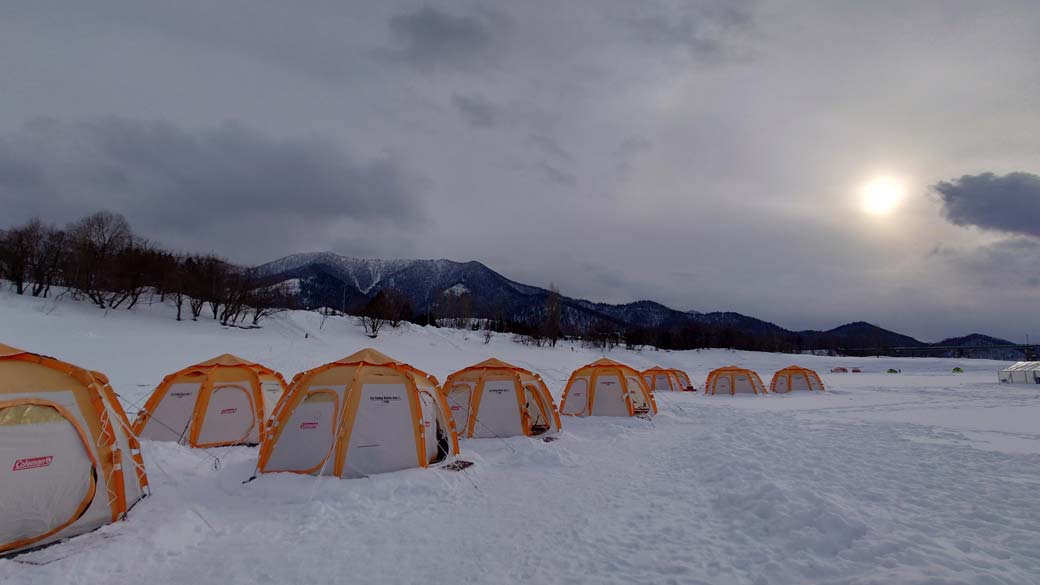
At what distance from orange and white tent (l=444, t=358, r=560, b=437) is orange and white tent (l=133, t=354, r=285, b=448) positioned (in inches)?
207

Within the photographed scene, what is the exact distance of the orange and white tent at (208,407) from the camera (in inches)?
460

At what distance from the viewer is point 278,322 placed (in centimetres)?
5059

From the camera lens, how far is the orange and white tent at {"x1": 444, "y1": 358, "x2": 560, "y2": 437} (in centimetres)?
1412

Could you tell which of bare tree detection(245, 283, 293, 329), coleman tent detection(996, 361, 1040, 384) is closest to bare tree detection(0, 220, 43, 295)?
bare tree detection(245, 283, 293, 329)

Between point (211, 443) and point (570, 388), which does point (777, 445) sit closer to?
point (570, 388)

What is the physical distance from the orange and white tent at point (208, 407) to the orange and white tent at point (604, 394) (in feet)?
37.7

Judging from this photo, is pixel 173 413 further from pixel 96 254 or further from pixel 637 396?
pixel 96 254

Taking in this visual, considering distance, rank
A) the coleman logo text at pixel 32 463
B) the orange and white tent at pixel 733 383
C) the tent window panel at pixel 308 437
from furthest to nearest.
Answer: the orange and white tent at pixel 733 383
the tent window panel at pixel 308 437
the coleman logo text at pixel 32 463

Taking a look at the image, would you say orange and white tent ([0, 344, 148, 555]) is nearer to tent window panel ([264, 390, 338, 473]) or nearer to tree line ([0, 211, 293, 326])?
tent window panel ([264, 390, 338, 473])

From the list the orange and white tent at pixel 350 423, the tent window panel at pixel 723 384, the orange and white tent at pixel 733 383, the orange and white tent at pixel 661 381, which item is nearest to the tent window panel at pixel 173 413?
the orange and white tent at pixel 350 423

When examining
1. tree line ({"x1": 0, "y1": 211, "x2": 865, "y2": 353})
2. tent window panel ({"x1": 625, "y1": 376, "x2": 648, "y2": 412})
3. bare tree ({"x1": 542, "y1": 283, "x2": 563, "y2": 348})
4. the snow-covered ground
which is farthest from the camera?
bare tree ({"x1": 542, "y1": 283, "x2": 563, "y2": 348})

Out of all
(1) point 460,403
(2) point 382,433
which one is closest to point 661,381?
(1) point 460,403

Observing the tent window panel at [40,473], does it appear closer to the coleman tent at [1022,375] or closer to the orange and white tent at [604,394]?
the orange and white tent at [604,394]

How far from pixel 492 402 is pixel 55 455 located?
970cm
